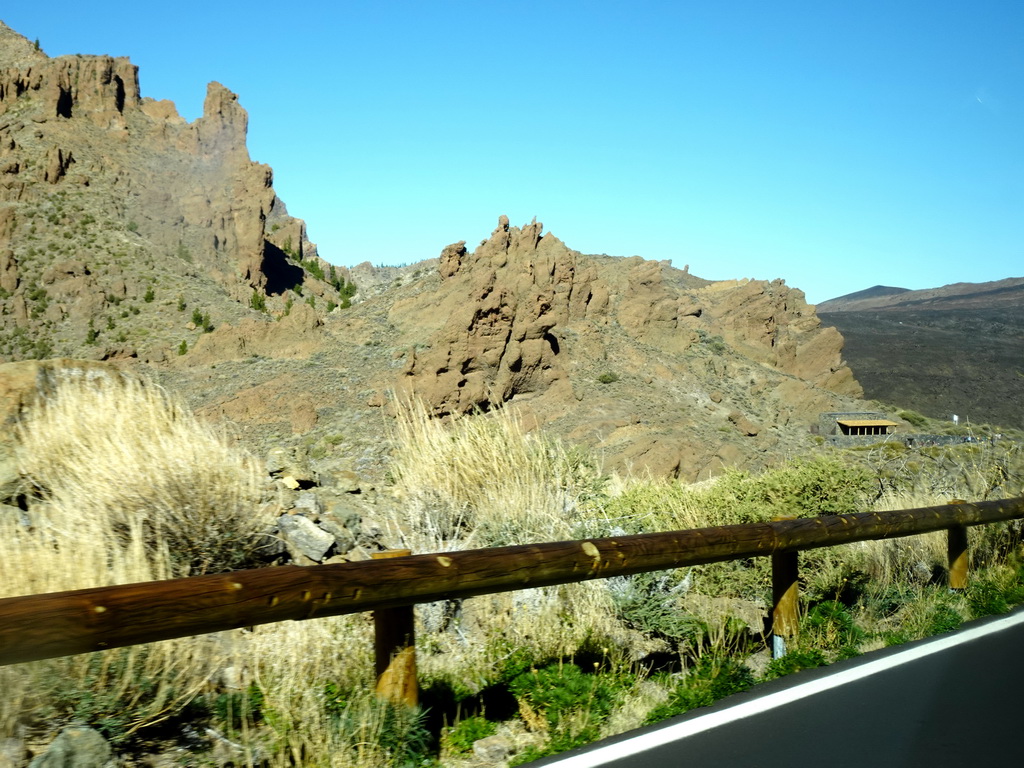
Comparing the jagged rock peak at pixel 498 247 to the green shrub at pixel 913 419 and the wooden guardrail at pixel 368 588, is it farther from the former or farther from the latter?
the wooden guardrail at pixel 368 588

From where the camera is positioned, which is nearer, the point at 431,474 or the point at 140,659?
the point at 140,659

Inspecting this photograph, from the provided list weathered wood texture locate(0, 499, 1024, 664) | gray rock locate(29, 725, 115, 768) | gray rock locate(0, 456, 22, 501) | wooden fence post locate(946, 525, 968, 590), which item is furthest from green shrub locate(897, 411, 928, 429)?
gray rock locate(29, 725, 115, 768)

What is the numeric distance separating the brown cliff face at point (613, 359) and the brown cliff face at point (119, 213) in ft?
63.3

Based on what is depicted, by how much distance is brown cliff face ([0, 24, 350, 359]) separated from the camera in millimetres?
59594

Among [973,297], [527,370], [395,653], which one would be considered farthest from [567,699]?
[973,297]

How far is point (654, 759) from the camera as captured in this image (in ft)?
14.4

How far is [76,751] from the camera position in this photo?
12.8 ft

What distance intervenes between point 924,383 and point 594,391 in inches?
2420

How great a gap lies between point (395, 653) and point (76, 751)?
145 cm

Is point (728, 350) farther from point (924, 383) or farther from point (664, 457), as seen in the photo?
point (924, 383)

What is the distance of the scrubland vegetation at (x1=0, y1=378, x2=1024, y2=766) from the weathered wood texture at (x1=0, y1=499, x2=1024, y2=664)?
67cm

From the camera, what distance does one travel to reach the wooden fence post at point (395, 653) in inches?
181

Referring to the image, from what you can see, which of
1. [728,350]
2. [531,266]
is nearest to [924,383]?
[728,350]

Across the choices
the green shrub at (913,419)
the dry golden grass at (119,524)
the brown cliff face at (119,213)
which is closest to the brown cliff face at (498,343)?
the dry golden grass at (119,524)
